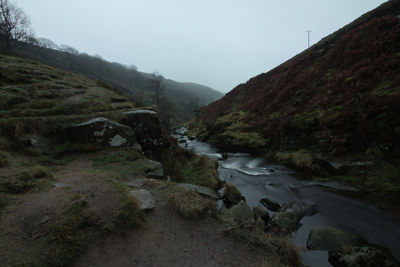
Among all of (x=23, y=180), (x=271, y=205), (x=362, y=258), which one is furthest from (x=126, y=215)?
(x=271, y=205)

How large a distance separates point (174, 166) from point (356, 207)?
8951mm

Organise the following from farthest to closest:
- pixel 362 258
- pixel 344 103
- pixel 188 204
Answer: pixel 344 103, pixel 188 204, pixel 362 258

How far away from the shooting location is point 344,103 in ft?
38.1

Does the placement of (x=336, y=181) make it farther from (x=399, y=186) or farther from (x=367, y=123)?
(x=367, y=123)

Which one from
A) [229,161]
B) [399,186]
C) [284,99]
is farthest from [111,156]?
[284,99]

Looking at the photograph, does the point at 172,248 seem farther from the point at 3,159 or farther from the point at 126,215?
the point at 3,159

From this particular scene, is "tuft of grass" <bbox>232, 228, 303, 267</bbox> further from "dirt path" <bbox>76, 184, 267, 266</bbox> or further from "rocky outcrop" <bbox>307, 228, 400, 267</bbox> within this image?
"rocky outcrop" <bbox>307, 228, 400, 267</bbox>

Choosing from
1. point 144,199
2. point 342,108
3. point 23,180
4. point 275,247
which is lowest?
point 275,247

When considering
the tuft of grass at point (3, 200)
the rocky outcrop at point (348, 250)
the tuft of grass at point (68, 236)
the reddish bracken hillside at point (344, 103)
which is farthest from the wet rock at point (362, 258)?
the tuft of grass at point (3, 200)

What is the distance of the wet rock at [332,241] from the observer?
15.5 ft

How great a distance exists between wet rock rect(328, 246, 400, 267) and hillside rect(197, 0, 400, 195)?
5.11m

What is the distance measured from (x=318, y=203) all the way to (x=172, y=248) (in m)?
7.55

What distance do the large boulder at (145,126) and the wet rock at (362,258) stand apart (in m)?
9.01

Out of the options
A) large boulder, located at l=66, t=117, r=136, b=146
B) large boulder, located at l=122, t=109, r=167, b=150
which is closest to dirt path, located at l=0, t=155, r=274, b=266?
large boulder, located at l=66, t=117, r=136, b=146
